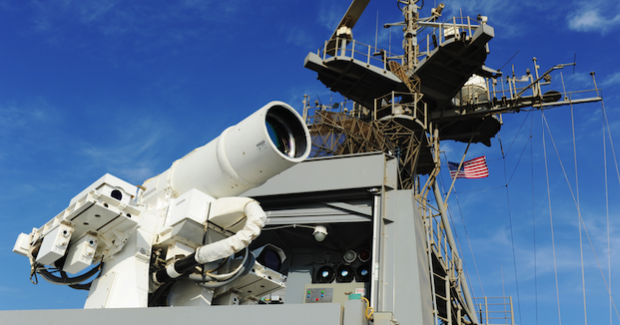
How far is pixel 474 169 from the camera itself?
61.6ft

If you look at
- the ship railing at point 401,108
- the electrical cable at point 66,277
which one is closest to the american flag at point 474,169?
the ship railing at point 401,108

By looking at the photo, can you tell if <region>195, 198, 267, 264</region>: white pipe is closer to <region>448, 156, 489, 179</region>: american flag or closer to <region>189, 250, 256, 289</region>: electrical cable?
<region>189, 250, 256, 289</region>: electrical cable

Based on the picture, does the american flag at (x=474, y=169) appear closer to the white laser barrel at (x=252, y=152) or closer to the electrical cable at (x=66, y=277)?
the white laser barrel at (x=252, y=152)

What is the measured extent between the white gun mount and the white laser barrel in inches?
0.6

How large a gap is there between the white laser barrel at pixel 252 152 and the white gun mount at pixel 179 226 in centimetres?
1

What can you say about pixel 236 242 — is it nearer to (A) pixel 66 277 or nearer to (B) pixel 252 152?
(B) pixel 252 152

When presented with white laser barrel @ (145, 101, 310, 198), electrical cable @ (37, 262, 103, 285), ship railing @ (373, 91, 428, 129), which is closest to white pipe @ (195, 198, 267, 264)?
white laser barrel @ (145, 101, 310, 198)

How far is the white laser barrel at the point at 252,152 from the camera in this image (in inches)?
280

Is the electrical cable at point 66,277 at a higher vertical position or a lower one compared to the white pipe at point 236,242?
lower

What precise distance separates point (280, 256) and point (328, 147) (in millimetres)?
5243

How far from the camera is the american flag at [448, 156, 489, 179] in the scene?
18672 millimetres

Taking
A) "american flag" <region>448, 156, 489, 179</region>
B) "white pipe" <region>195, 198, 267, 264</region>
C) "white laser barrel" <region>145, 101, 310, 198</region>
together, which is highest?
"american flag" <region>448, 156, 489, 179</region>

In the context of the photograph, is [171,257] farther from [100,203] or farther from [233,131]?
[233,131]

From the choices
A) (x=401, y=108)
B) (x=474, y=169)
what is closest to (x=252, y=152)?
(x=401, y=108)
